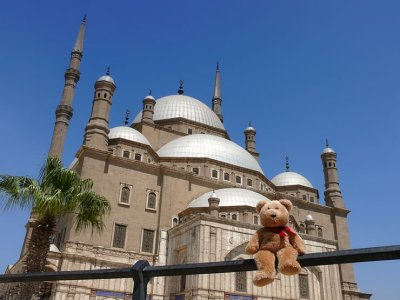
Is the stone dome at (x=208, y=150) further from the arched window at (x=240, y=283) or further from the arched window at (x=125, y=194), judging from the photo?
the arched window at (x=240, y=283)

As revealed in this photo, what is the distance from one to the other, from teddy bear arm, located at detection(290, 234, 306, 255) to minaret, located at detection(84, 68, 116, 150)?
82.5ft

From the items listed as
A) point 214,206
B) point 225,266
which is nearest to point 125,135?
point 214,206

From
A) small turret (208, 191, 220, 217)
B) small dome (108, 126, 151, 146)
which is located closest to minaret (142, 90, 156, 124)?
small dome (108, 126, 151, 146)

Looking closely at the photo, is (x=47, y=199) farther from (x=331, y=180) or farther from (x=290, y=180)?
(x=290, y=180)

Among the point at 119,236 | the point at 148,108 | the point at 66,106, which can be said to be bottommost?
the point at 119,236

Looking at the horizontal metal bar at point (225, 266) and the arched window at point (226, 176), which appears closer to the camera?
the horizontal metal bar at point (225, 266)

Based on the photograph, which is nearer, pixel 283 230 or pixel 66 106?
pixel 283 230

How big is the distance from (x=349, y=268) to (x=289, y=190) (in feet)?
29.3

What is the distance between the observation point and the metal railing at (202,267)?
5.82 ft

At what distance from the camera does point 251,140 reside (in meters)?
42.6

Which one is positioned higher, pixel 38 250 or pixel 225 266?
pixel 38 250

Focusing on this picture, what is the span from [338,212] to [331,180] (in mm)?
2959

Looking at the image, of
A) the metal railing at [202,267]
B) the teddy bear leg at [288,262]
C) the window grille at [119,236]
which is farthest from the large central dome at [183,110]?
the teddy bear leg at [288,262]

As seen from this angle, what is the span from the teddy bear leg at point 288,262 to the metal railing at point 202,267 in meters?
0.06
